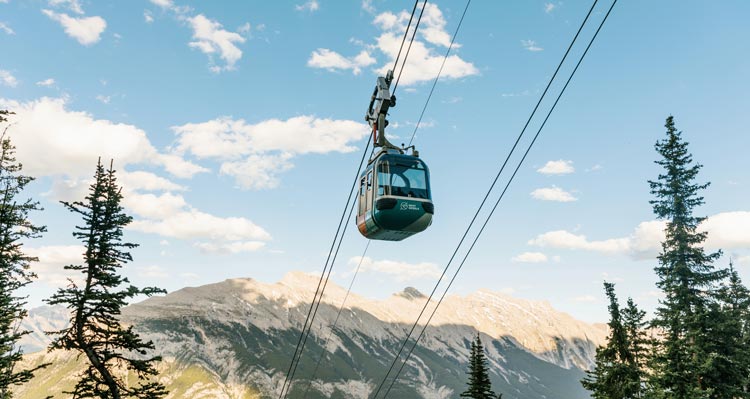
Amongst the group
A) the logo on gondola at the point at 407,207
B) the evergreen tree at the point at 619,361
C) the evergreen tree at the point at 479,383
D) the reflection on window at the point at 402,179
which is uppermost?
the reflection on window at the point at 402,179

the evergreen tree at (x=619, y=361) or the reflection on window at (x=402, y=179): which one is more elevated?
the reflection on window at (x=402, y=179)

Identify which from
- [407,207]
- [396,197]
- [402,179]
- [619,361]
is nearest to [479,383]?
[619,361]

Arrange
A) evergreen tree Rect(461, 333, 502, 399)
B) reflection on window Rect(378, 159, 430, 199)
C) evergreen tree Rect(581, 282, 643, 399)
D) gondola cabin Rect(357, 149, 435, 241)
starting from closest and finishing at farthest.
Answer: gondola cabin Rect(357, 149, 435, 241) → reflection on window Rect(378, 159, 430, 199) → evergreen tree Rect(581, 282, 643, 399) → evergreen tree Rect(461, 333, 502, 399)

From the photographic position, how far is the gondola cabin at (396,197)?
16047 mm

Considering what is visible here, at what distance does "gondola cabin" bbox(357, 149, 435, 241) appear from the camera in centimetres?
1605

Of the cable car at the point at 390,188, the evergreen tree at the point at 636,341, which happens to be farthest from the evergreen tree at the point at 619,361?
the cable car at the point at 390,188

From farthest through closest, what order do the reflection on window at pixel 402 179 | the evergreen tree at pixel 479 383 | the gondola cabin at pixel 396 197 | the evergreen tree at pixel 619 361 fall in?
the evergreen tree at pixel 479 383
the evergreen tree at pixel 619 361
the reflection on window at pixel 402 179
the gondola cabin at pixel 396 197

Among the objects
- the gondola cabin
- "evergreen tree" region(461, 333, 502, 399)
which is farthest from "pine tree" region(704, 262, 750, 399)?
the gondola cabin

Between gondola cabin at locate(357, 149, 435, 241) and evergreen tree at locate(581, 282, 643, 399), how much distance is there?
789 inches

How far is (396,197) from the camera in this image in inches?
634

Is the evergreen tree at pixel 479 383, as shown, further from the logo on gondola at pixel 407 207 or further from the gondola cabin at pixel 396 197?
the logo on gondola at pixel 407 207

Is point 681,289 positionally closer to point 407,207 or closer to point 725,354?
point 725,354

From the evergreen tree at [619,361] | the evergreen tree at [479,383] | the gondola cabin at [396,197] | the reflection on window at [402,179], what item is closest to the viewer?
the gondola cabin at [396,197]

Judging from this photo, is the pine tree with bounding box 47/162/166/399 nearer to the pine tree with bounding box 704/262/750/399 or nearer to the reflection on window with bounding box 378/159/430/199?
the reflection on window with bounding box 378/159/430/199
